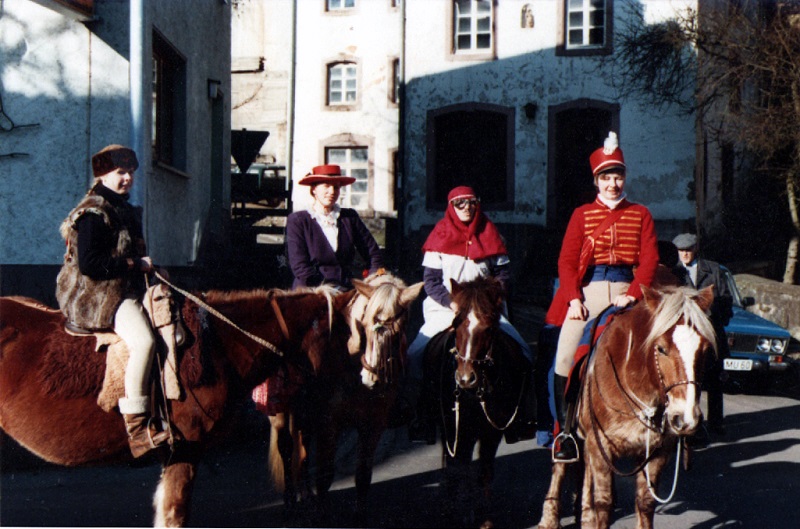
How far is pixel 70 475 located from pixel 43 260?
233cm

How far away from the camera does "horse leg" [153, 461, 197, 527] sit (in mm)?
4723

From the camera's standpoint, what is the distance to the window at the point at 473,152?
2184 cm

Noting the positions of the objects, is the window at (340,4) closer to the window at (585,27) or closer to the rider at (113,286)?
the window at (585,27)

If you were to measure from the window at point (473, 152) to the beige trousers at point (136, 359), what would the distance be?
17.3m

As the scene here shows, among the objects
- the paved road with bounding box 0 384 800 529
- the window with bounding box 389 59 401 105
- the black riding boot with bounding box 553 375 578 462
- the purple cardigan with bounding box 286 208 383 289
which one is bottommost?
the paved road with bounding box 0 384 800 529

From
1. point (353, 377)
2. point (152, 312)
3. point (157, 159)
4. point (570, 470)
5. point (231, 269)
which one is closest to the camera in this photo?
point (152, 312)

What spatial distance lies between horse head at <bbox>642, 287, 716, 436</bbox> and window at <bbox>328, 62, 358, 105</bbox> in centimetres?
2443

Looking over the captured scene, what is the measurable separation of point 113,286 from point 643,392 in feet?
9.44

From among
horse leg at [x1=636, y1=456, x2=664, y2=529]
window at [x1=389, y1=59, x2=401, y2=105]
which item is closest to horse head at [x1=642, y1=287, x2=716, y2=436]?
horse leg at [x1=636, y1=456, x2=664, y2=529]

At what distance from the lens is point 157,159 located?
1035 cm

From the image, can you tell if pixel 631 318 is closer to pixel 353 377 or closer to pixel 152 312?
pixel 353 377

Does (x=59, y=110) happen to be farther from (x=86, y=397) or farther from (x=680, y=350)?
(x=680, y=350)

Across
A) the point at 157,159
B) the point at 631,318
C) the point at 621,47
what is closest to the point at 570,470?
the point at 631,318

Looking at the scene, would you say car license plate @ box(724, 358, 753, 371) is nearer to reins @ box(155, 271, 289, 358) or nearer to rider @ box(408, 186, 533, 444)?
rider @ box(408, 186, 533, 444)
